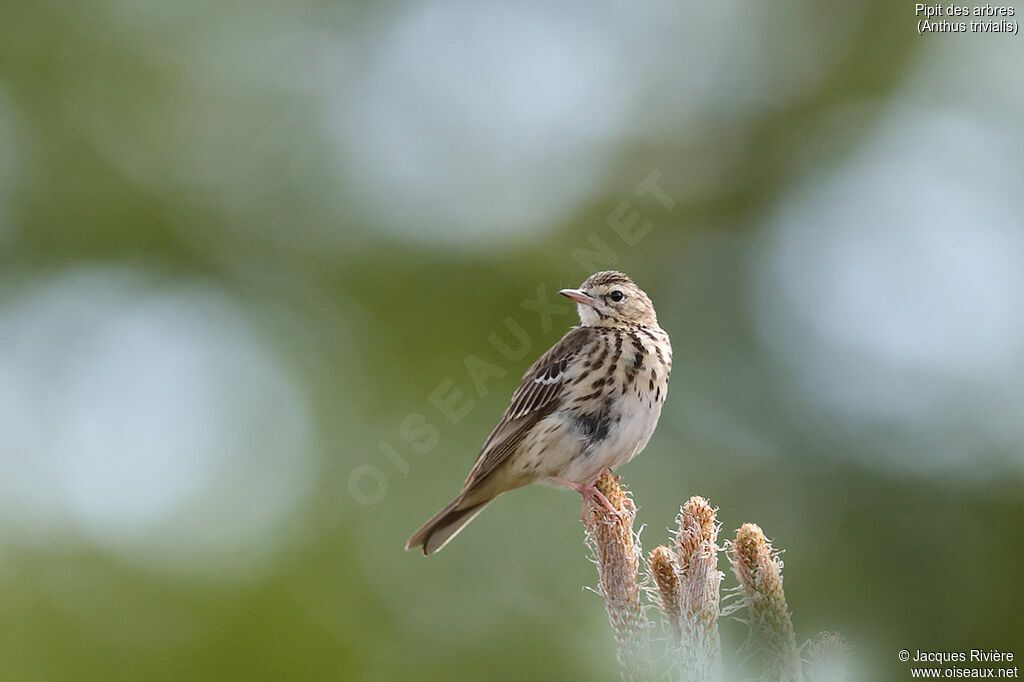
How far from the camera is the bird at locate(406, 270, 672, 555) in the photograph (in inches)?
240

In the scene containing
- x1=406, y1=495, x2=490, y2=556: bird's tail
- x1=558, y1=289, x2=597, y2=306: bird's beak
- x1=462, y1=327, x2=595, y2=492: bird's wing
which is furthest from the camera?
x1=558, y1=289, x2=597, y2=306: bird's beak

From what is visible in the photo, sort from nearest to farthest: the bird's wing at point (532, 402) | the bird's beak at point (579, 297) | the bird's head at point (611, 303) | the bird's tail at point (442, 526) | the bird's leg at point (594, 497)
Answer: the bird's leg at point (594, 497), the bird's tail at point (442, 526), the bird's wing at point (532, 402), the bird's beak at point (579, 297), the bird's head at point (611, 303)

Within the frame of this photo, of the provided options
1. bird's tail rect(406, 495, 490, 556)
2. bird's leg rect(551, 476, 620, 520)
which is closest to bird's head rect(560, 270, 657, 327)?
bird's tail rect(406, 495, 490, 556)

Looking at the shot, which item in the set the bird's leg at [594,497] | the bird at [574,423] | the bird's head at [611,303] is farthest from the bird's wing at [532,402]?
the bird's leg at [594,497]

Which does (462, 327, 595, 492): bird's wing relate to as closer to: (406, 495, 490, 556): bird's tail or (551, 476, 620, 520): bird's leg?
(406, 495, 490, 556): bird's tail

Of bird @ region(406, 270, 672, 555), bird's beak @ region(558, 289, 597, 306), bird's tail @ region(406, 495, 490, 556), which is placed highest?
bird's beak @ region(558, 289, 597, 306)

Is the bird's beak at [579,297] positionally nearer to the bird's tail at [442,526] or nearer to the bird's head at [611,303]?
the bird's head at [611,303]

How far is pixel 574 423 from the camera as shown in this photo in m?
6.18

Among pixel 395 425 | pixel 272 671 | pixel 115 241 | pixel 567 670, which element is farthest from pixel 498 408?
pixel 115 241

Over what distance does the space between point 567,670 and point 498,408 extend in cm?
221

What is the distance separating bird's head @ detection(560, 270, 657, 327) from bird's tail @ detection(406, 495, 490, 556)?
4.48 feet

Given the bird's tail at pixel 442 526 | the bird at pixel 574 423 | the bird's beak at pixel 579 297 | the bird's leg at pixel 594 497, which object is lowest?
the bird's leg at pixel 594 497

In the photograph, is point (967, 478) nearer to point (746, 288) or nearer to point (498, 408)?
point (746, 288)

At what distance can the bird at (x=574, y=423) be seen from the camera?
6094 millimetres
